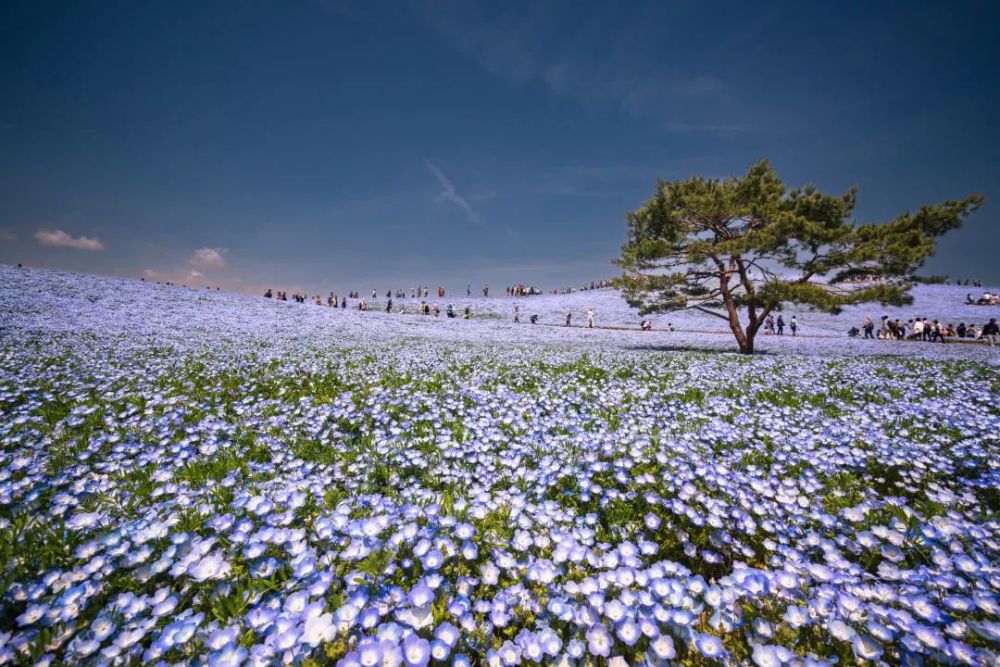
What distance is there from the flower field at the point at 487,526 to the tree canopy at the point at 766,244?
11.4 meters

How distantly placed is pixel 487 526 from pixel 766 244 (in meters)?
18.9

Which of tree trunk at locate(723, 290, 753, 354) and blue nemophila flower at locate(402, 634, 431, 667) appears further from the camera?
tree trunk at locate(723, 290, 753, 354)

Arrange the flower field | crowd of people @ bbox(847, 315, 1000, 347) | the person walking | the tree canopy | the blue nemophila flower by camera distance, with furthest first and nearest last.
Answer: crowd of people @ bbox(847, 315, 1000, 347)
the person walking
the tree canopy
the flower field
the blue nemophila flower

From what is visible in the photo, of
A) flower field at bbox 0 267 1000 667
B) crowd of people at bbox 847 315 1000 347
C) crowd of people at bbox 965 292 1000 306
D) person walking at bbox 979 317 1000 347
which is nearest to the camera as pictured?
flower field at bbox 0 267 1000 667

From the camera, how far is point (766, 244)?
56.6 feet

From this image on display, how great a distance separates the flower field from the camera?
7.00ft

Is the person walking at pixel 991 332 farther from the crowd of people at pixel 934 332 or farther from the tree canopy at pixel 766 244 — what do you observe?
the tree canopy at pixel 766 244

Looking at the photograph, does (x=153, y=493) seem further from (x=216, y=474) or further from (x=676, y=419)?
(x=676, y=419)

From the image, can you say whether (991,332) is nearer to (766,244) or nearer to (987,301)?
(766,244)

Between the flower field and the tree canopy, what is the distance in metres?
11.4

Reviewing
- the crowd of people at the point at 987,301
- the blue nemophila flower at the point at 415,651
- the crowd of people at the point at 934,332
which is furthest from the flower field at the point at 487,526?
the crowd of people at the point at 987,301

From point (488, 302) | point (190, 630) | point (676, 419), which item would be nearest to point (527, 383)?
point (676, 419)

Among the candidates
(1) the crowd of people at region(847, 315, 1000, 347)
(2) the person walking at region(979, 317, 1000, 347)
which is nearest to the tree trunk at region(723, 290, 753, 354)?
(1) the crowd of people at region(847, 315, 1000, 347)

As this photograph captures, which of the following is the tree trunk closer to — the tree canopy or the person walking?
the tree canopy
